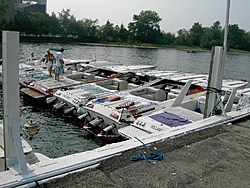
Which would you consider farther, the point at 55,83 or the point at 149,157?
the point at 55,83

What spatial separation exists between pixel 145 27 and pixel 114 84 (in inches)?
3875

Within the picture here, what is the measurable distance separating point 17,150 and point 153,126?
16.7 ft

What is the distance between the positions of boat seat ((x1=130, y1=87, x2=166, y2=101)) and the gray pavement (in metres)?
7.26

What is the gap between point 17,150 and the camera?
4012 mm

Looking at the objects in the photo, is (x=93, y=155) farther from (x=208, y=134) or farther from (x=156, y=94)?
(x=156, y=94)

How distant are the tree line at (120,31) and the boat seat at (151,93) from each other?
67545 mm

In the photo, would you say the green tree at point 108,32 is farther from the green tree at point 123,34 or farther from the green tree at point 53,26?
the green tree at point 53,26

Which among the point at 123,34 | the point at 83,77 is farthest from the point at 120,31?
the point at 83,77

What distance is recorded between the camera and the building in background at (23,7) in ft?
304

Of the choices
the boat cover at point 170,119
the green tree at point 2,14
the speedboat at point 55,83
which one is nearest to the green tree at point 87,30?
the green tree at point 2,14

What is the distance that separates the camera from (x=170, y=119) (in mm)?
8922

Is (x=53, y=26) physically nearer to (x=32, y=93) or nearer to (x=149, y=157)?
(x=32, y=93)

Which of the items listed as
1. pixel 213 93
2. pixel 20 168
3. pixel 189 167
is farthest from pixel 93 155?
pixel 213 93

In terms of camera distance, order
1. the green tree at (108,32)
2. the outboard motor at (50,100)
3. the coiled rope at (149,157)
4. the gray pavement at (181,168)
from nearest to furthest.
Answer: the gray pavement at (181,168) < the coiled rope at (149,157) < the outboard motor at (50,100) < the green tree at (108,32)
